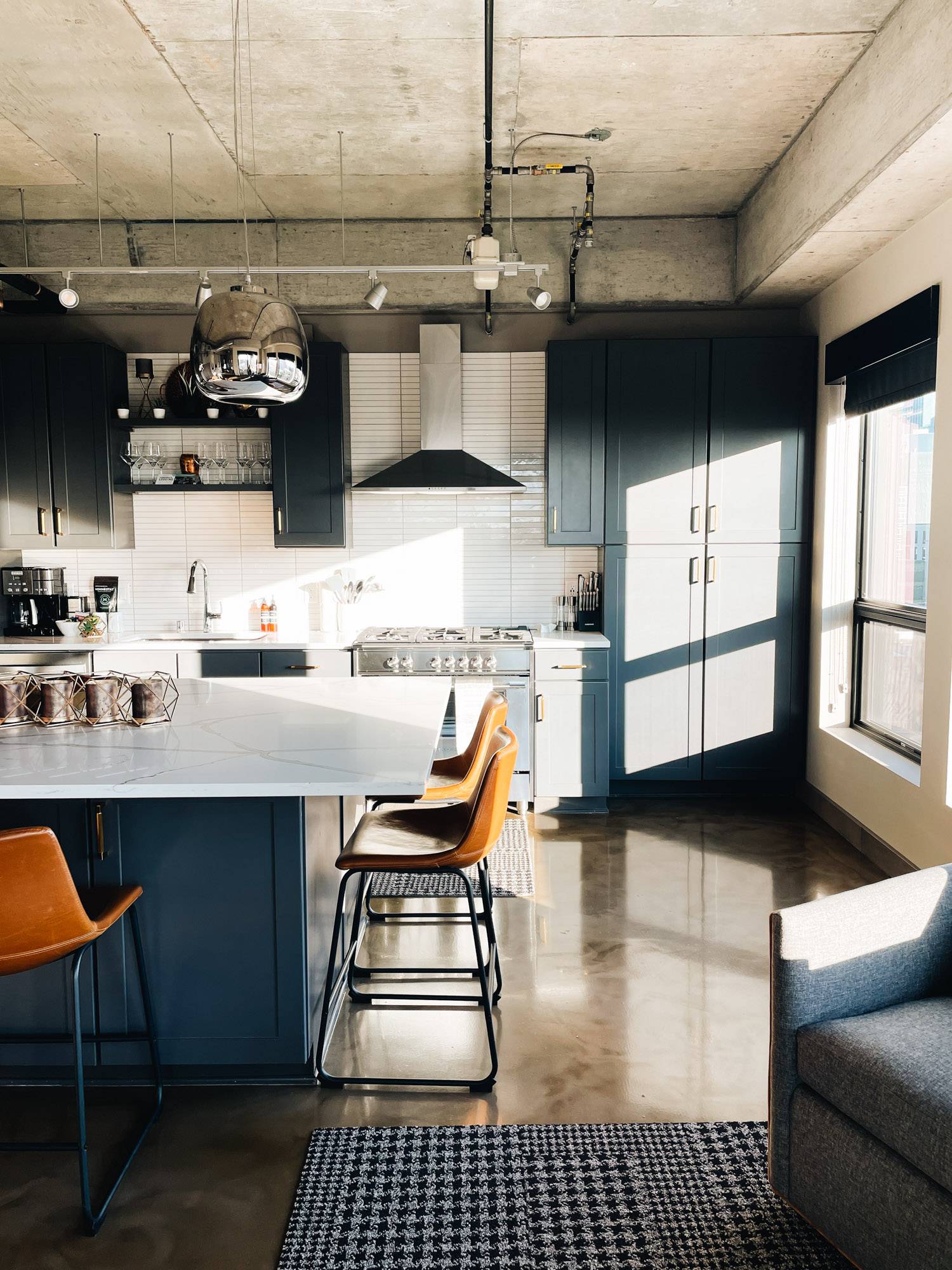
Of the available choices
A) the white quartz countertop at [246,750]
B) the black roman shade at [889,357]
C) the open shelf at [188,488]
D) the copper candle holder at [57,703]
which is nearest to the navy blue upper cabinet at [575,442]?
the black roman shade at [889,357]

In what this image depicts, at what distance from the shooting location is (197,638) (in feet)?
17.9

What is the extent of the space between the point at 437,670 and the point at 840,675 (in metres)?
2.24

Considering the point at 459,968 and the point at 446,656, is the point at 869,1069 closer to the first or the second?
the point at 459,968

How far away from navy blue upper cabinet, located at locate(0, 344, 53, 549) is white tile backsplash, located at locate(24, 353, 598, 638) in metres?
0.43

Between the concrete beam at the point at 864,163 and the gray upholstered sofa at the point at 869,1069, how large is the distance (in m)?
2.45

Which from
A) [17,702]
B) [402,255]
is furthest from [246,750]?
[402,255]

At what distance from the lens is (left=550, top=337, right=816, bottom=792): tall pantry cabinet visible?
204 inches

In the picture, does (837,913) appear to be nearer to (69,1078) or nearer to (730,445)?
(69,1078)

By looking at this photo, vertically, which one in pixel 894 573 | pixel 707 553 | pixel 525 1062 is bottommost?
pixel 525 1062

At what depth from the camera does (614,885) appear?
4.02 meters

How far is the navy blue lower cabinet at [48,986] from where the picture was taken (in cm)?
243

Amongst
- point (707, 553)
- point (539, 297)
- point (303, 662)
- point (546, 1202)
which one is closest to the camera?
point (546, 1202)

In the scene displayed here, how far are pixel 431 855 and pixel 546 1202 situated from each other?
2.84 ft

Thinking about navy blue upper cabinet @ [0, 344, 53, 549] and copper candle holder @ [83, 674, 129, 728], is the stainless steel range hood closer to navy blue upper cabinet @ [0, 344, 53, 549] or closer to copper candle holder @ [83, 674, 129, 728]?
navy blue upper cabinet @ [0, 344, 53, 549]
